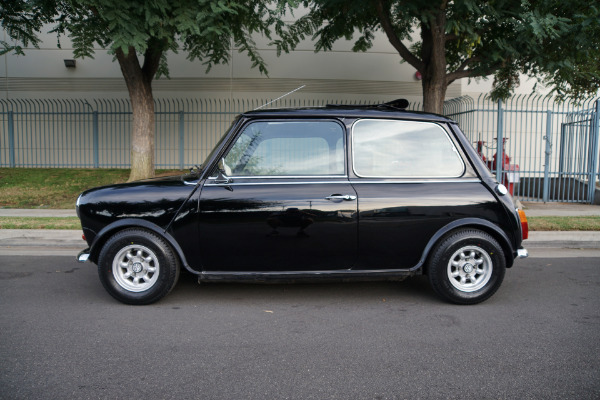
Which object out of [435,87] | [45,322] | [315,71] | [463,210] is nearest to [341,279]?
[463,210]

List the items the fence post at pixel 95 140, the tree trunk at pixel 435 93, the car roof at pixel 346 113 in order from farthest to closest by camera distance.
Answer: the fence post at pixel 95 140 → the tree trunk at pixel 435 93 → the car roof at pixel 346 113

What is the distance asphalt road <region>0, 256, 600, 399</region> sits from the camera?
2.86 m

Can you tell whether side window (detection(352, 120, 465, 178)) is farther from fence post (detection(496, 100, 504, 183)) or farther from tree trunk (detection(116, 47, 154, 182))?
tree trunk (detection(116, 47, 154, 182))

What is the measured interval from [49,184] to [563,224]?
42.1ft

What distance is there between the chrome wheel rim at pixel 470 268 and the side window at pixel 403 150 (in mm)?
773

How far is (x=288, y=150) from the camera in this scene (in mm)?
4430

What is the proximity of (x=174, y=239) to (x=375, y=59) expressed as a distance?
1446cm

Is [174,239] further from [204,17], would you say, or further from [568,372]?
[204,17]

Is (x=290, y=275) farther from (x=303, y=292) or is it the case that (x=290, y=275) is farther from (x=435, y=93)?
(x=435, y=93)

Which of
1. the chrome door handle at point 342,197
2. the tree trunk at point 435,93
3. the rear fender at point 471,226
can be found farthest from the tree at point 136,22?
the rear fender at point 471,226

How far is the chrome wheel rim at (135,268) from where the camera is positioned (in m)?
4.28

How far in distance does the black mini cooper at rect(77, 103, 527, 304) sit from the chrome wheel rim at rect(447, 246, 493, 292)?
12mm

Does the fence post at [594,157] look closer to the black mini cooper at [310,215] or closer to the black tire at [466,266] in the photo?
the black mini cooper at [310,215]

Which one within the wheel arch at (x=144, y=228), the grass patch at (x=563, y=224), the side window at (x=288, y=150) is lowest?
the grass patch at (x=563, y=224)
